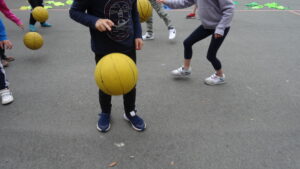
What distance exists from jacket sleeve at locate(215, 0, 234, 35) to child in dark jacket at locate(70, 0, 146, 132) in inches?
51.9

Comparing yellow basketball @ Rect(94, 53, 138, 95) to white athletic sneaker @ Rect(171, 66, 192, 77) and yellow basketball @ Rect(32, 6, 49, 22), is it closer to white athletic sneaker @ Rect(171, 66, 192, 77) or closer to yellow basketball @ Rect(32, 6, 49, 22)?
white athletic sneaker @ Rect(171, 66, 192, 77)

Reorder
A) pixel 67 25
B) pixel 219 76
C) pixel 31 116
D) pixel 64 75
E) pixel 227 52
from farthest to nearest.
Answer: pixel 67 25
pixel 227 52
pixel 64 75
pixel 219 76
pixel 31 116

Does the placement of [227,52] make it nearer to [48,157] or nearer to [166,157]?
[166,157]

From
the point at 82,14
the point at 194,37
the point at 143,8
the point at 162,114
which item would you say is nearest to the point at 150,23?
the point at 143,8

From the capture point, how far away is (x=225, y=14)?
3.24 metres

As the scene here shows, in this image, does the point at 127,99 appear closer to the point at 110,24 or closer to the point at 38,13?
the point at 110,24

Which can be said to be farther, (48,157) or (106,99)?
(106,99)

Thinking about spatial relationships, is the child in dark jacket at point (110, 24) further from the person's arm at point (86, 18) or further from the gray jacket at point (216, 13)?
the gray jacket at point (216, 13)

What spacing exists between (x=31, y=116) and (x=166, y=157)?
1884mm

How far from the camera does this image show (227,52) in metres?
5.43

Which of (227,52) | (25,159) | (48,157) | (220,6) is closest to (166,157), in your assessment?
(48,157)

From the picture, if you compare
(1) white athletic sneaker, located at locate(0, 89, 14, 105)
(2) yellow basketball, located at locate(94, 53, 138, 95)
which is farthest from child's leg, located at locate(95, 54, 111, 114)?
(1) white athletic sneaker, located at locate(0, 89, 14, 105)

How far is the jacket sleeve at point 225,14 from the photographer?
3.19 metres

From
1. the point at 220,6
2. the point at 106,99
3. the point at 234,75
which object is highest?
the point at 220,6
